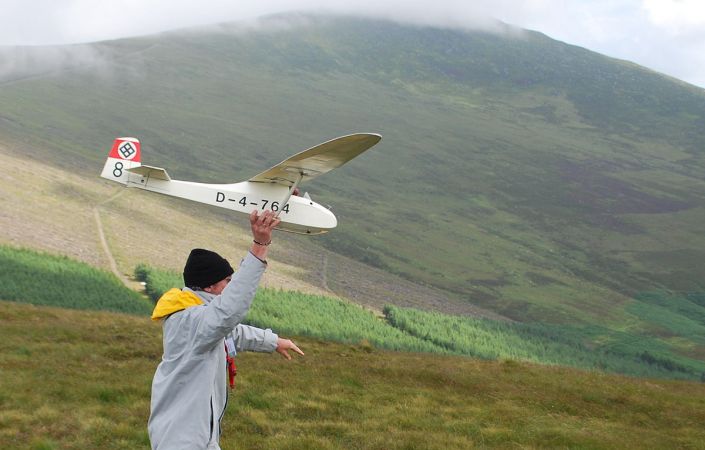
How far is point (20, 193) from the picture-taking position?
5622 centimetres

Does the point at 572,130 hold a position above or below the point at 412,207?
above

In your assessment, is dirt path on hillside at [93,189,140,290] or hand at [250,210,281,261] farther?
dirt path on hillside at [93,189,140,290]

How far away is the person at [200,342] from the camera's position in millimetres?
5852

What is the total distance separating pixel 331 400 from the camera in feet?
53.5

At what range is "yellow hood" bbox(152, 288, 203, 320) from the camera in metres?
6.23

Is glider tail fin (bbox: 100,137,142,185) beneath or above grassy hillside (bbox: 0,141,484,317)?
above

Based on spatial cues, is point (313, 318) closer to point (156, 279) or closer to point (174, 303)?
point (156, 279)

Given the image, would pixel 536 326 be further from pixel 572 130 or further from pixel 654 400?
pixel 572 130

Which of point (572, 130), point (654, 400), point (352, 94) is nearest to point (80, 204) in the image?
point (654, 400)

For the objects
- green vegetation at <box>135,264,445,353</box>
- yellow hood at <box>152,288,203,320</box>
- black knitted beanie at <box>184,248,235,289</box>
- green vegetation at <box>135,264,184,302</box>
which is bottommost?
green vegetation at <box>135,264,184,302</box>

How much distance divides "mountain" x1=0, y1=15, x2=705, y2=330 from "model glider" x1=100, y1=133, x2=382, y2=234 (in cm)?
6009

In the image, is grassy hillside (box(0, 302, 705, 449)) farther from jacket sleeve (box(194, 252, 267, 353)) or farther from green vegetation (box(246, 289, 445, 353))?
green vegetation (box(246, 289, 445, 353))

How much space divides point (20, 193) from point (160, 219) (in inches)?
490

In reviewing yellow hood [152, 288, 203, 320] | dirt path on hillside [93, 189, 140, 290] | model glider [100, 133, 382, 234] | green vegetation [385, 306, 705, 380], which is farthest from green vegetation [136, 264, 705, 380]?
yellow hood [152, 288, 203, 320]
